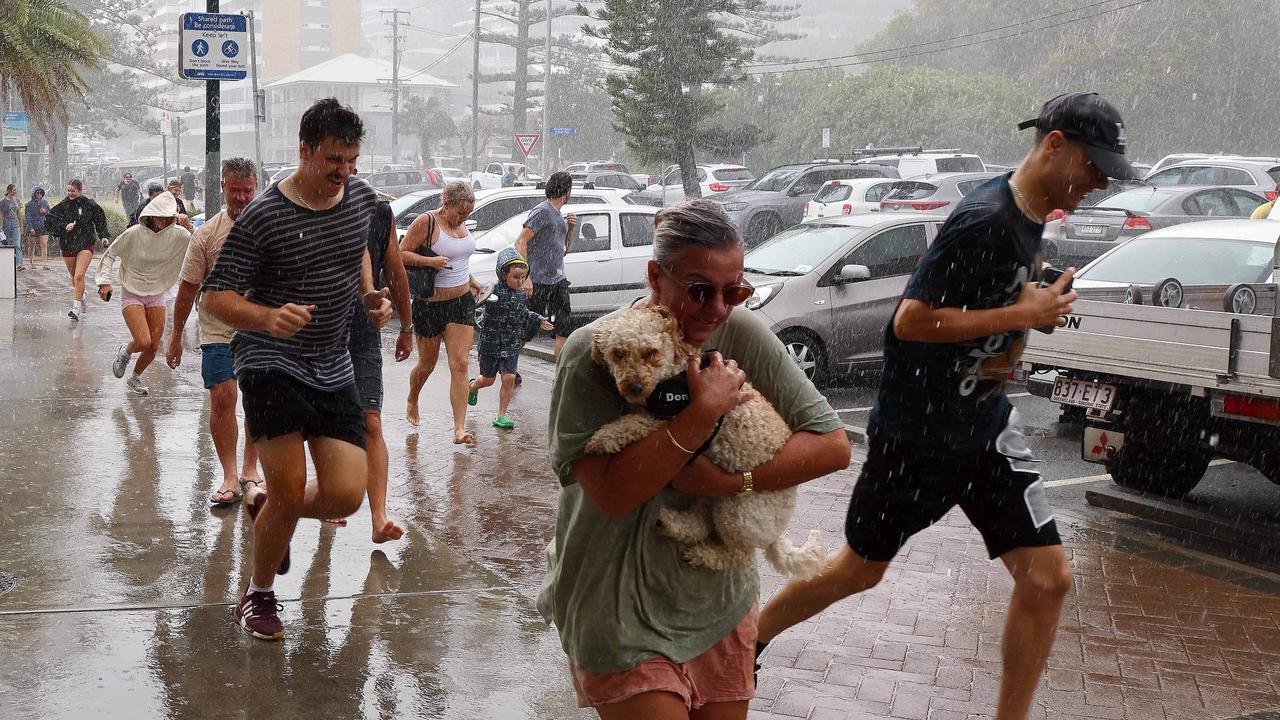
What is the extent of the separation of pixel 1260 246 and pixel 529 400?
5744 millimetres

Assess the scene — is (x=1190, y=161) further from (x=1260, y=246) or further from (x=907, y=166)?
(x=1260, y=246)

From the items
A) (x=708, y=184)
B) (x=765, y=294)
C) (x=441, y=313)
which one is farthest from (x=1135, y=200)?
(x=708, y=184)

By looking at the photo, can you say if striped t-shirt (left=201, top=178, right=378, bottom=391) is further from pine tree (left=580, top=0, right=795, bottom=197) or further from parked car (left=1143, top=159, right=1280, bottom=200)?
pine tree (left=580, top=0, right=795, bottom=197)

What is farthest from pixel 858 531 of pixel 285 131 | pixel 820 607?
pixel 285 131

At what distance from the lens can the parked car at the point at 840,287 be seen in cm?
1128

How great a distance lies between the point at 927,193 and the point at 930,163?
7.99 m

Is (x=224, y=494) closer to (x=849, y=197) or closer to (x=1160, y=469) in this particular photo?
(x=1160, y=469)

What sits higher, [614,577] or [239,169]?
[239,169]

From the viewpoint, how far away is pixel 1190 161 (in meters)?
26.9

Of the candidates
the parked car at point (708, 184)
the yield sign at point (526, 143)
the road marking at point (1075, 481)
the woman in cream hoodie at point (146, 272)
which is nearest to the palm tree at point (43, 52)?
the woman in cream hoodie at point (146, 272)

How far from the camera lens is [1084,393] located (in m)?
7.38

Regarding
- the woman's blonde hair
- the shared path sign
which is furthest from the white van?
the woman's blonde hair

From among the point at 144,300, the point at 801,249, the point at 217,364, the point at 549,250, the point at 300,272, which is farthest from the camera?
the point at 801,249

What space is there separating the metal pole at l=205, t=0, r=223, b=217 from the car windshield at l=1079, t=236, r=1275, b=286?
8154 mm
